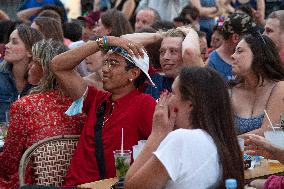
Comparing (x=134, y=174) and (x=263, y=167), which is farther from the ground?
(x=134, y=174)

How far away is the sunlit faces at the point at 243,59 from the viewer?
21.3ft

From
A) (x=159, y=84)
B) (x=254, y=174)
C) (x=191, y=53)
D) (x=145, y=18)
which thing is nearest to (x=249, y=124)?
(x=191, y=53)

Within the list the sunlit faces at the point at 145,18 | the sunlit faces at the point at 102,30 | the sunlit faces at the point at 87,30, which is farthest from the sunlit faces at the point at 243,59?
the sunlit faces at the point at 87,30

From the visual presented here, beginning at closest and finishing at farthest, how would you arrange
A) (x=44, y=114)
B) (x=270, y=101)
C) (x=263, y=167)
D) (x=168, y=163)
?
(x=168, y=163), (x=263, y=167), (x=44, y=114), (x=270, y=101)

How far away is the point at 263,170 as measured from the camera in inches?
210

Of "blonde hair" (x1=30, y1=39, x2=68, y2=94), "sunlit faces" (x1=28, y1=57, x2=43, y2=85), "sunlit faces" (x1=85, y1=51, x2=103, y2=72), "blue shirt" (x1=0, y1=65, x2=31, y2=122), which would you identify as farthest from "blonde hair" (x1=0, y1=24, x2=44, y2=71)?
"blonde hair" (x1=30, y1=39, x2=68, y2=94)

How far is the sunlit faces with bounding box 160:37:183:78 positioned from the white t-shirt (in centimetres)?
245

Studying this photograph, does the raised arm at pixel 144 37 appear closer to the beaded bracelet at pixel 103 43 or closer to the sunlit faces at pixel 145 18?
the beaded bracelet at pixel 103 43

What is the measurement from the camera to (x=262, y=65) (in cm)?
650

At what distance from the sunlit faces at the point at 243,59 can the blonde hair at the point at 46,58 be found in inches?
55.4

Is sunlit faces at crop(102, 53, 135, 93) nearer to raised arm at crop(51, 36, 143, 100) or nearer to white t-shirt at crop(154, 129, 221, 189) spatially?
raised arm at crop(51, 36, 143, 100)


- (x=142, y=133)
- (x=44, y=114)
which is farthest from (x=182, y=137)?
(x=44, y=114)

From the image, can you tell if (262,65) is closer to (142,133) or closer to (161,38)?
(161,38)

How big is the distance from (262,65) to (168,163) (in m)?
2.63
